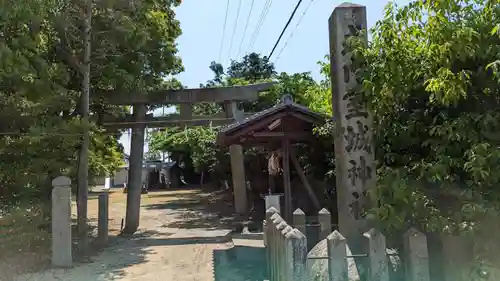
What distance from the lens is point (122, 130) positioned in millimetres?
14719

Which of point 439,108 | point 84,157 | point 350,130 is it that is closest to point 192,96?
point 84,157

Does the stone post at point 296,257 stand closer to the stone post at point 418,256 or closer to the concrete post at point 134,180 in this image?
the stone post at point 418,256

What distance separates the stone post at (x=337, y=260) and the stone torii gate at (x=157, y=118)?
989cm

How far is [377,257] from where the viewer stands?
4254 mm

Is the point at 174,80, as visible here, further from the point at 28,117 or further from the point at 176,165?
the point at 176,165

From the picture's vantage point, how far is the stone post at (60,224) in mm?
8922

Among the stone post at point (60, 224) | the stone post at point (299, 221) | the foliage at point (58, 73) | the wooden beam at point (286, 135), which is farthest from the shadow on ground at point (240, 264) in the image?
the foliage at point (58, 73)

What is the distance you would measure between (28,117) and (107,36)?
334cm

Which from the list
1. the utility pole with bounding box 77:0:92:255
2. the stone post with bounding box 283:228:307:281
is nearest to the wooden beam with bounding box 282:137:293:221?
the utility pole with bounding box 77:0:92:255

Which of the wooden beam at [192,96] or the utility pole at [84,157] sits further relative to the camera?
the wooden beam at [192,96]

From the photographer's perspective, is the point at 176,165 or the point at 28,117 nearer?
the point at 28,117

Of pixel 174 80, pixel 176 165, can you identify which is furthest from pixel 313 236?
pixel 176 165

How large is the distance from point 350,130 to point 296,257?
2.40 meters

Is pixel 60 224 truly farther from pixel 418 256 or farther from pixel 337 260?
pixel 418 256
